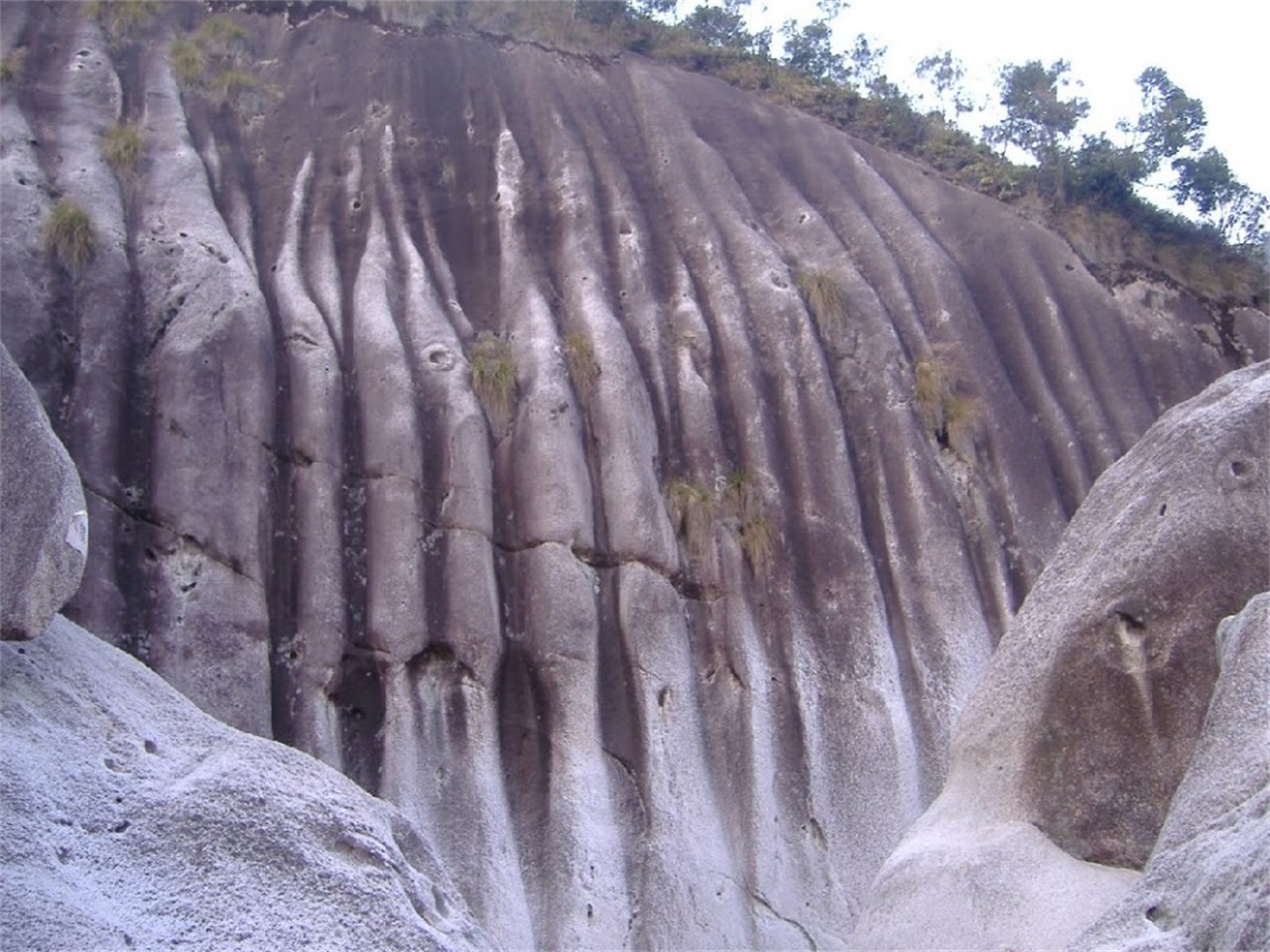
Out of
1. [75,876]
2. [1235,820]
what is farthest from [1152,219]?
[75,876]

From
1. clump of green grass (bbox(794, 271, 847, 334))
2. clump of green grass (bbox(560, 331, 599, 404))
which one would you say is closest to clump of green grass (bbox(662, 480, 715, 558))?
clump of green grass (bbox(560, 331, 599, 404))

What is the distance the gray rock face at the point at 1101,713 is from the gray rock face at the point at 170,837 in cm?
343

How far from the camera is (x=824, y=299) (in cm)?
2048

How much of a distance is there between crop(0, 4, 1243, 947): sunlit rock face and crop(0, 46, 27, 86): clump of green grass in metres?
0.23

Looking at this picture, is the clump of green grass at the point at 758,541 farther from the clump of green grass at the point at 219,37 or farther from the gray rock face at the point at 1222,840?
the clump of green grass at the point at 219,37

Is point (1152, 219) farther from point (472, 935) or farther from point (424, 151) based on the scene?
point (472, 935)

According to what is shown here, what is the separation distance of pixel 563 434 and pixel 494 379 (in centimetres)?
109

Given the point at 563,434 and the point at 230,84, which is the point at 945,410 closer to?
the point at 563,434

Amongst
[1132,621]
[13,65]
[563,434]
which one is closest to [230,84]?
[13,65]

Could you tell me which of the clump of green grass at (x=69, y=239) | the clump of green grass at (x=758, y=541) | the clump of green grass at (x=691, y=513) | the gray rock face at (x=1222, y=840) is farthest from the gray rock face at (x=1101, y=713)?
the clump of green grass at (x=69, y=239)

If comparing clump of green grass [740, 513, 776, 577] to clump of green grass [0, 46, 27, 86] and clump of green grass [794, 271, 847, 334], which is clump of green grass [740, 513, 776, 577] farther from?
clump of green grass [0, 46, 27, 86]

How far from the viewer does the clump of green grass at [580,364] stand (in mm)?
18656

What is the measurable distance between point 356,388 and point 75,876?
42.2 ft

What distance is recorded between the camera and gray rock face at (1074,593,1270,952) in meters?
5.29
